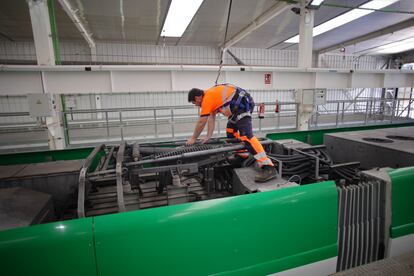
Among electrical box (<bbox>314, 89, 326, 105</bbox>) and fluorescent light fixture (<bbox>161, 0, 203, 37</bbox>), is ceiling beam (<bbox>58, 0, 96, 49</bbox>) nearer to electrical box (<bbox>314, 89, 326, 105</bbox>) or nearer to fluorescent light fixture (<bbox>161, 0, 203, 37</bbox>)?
fluorescent light fixture (<bbox>161, 0, 203, 37</bbox>)

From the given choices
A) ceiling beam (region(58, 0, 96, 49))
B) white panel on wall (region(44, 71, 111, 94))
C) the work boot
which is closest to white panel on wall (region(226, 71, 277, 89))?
white panel on wall (region(44, 71, 111, 94))

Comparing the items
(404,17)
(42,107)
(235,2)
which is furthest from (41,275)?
(404,17)

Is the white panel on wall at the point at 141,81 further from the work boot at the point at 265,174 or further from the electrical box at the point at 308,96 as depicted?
the electrical box at the point at 308,96

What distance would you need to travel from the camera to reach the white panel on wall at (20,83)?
3771 millimetres

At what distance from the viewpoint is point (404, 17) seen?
7723mm

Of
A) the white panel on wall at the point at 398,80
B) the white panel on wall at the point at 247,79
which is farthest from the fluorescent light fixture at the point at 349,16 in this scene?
the white panel on wall at the point at 247,79

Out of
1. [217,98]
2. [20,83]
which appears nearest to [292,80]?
[217,98]

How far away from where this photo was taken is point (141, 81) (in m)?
4.47

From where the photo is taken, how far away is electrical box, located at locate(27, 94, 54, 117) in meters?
3.73

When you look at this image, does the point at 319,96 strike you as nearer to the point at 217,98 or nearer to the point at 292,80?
the point at 292,80

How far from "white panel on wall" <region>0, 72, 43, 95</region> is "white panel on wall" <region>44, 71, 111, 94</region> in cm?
15

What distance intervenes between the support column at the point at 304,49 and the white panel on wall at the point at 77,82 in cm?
412

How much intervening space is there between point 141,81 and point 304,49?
363 cm

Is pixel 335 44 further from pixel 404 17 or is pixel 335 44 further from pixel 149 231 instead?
pixel 149 231
